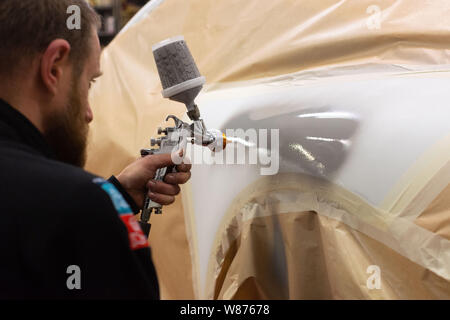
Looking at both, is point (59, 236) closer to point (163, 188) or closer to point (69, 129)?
point (69, 129)

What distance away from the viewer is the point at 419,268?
81 centimetres

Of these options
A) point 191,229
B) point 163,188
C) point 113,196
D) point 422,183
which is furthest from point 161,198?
point 422,183

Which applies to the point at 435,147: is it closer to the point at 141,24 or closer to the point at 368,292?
the point at 368,292

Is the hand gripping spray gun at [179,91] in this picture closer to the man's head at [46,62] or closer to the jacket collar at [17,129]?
the man's head at [46,62]

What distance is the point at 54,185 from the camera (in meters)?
0.62

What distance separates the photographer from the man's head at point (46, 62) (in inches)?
29.0

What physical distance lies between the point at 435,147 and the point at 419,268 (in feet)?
0.64

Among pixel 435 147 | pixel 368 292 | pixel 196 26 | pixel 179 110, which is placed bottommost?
pixel 368 292

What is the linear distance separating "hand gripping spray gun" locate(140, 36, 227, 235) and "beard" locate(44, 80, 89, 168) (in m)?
0.20

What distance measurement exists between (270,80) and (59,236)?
734 millimetres

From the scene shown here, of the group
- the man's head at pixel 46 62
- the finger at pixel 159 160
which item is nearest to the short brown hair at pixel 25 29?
the man's head at pixel 46 62

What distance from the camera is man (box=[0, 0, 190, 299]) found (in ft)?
2.01

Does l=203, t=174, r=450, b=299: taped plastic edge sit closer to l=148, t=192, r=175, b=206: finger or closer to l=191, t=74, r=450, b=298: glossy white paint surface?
l=191, t=74, r=450, b=298: glossy white paint surface
